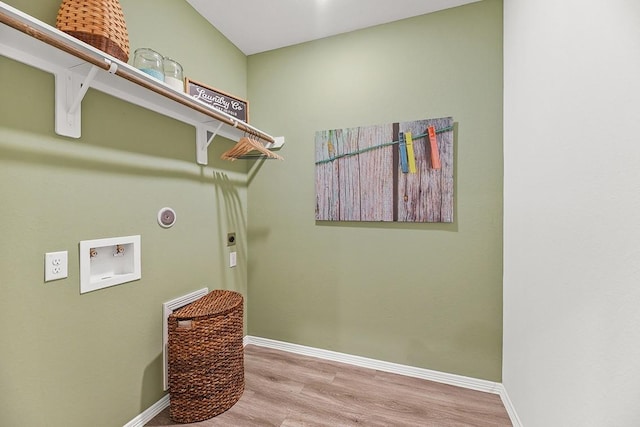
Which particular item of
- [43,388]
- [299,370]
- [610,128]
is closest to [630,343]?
[610,128]

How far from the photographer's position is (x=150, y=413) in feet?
5.08

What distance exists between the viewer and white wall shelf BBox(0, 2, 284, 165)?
2.96ft

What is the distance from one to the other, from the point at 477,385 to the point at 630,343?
138 cm

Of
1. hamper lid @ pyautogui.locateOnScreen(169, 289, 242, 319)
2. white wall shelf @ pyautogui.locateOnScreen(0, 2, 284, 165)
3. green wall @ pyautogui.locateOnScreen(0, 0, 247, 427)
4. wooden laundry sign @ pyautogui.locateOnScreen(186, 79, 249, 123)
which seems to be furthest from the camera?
wooden laundry sign @ pyautogui.locateOnScreen(186, 79, 249, 123)

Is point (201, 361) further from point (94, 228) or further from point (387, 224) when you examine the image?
point (387, 224)

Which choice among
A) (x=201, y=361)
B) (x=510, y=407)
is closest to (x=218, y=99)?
(x=201, y=361)

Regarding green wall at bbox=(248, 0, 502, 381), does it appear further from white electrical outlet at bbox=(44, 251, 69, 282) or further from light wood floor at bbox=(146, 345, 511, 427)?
white electrical outlet at bbox=(44, 251, 69, 282)

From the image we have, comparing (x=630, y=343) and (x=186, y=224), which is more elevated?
(x=186, y=224)

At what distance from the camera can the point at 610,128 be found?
791 millimetres

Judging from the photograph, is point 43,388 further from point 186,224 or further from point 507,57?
point 507,57

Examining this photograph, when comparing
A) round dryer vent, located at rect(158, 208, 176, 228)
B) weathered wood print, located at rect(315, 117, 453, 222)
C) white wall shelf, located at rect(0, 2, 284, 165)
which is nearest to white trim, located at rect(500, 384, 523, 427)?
weathered wood print, located at rect(315, 117, 453, 222)

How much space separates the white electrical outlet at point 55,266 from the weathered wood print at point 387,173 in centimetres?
152

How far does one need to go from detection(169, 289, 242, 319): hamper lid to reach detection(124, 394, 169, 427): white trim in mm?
542

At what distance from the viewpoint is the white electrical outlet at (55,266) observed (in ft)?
3.65
